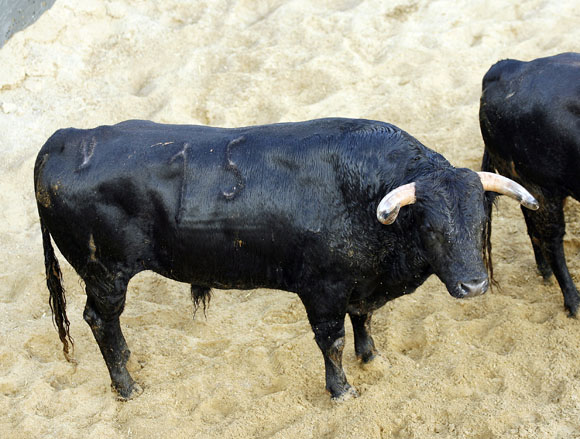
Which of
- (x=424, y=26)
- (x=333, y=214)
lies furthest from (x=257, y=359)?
(x=424, y=26)

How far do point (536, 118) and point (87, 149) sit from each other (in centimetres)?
283

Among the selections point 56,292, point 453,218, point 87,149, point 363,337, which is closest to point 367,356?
point 363,337

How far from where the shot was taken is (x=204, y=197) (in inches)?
169

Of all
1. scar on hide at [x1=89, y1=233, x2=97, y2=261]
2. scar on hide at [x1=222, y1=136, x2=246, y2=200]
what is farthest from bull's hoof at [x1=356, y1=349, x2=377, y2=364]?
scar on hide at [x1=89, y1=233, x2=97, y2=261]

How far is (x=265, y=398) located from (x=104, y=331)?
3.59 ft

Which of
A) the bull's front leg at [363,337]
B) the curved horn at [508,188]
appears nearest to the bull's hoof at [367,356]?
the bull's front leg at [363,337]

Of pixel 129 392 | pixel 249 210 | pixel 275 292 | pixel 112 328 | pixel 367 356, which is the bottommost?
pixel 275 292

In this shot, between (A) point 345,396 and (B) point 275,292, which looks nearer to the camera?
(A) point 345,396

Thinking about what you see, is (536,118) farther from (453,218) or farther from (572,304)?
(453,218)

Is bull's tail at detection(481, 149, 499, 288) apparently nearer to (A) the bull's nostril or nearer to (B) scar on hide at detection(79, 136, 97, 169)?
(A) the bull's nostril

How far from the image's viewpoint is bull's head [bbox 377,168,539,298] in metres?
3.69

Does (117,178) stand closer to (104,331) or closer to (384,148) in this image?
(104,331)

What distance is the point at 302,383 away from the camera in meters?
4.75

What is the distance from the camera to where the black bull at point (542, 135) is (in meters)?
4.70
